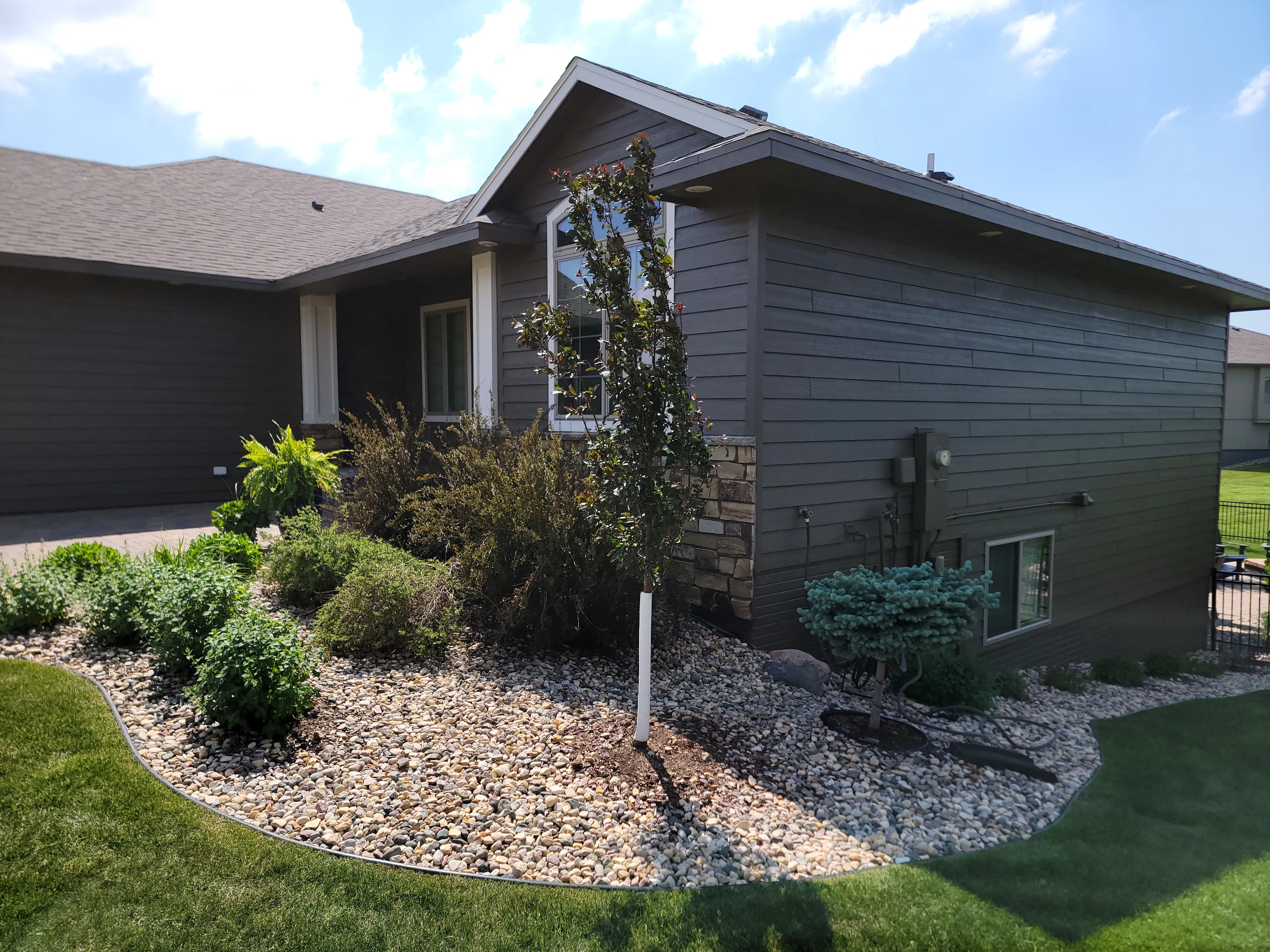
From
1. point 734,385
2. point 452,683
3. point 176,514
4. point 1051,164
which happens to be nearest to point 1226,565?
point 1051,164

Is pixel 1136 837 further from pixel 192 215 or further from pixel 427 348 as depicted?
pixel 192 215

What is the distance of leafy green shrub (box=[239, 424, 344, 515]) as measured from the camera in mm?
7758

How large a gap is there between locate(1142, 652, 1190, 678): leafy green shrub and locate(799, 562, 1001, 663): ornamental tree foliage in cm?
607

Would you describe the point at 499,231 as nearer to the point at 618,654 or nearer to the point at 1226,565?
the point at 618,654

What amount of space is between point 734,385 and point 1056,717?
12.1 feet

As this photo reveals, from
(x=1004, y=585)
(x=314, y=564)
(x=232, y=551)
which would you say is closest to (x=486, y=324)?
(x=232, y=551)

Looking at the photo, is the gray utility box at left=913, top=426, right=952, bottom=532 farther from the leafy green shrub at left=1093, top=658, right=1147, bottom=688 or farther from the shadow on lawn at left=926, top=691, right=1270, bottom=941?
the leafy green shrub at left=1093, top=658, right=1147, bottom=688

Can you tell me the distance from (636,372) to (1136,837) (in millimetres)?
3243

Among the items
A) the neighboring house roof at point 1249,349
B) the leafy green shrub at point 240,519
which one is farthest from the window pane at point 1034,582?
the neighboring house roof at point 1249,349

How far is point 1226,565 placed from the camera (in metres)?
16.5

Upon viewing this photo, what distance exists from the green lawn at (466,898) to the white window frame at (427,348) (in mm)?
6733

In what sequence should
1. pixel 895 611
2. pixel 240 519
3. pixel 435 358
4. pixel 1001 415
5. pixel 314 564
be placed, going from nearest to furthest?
1. pixel 895 611
2. pixel 314 564
3. pixel 240 519
4. pixel 1001 415
5. pixel 435 358

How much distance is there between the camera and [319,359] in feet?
37.6

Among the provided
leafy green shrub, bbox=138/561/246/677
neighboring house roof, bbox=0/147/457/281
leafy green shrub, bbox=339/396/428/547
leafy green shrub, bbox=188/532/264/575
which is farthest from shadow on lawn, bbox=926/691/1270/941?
neighboring house roof, bbox=0/147/457/281
